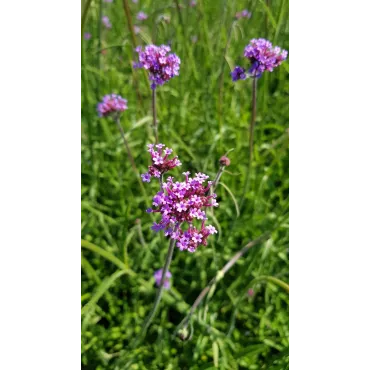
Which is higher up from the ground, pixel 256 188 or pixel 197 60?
pixel 197 60

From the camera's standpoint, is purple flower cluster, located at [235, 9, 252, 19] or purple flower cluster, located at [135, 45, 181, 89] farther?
purple flower cluster, located at [235, 9, 252, 19]

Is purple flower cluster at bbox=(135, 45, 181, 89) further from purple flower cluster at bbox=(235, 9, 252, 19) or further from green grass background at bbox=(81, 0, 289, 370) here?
purple flower cluster at bbox=(235, 9, 252, 19)

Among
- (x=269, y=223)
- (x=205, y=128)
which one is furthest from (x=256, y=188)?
(x=205, y=128)

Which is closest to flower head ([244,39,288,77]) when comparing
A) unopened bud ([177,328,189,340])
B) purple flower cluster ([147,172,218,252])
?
purple flower cluster ([147,172,218,252])

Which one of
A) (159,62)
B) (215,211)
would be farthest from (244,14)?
(215,211)

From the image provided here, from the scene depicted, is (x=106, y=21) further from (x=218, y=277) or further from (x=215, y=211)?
(x=218, y=277)
